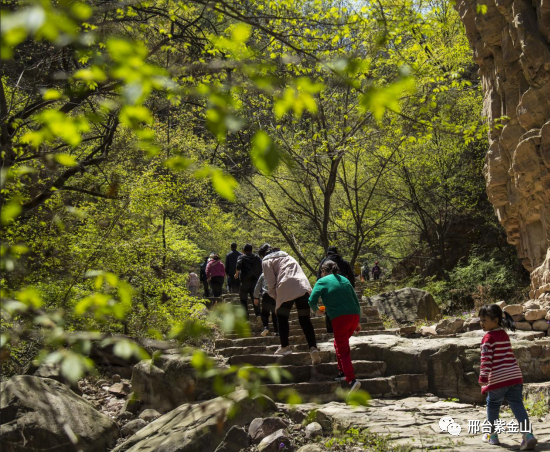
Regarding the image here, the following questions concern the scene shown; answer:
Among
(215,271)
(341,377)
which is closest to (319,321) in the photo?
(341,377)

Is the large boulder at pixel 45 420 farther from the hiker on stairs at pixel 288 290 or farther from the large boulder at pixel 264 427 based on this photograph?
the hiker on stairs at pixel 288 290

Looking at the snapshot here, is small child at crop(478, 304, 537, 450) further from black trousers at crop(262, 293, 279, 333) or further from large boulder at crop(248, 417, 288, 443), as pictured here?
black trousers at crop(262, 293, 279, 333)

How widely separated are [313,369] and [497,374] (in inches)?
133

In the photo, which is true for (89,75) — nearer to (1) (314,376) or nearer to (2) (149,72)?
(2) (149,72)

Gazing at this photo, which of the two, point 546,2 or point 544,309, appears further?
point 546,2

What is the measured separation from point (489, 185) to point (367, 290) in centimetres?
760

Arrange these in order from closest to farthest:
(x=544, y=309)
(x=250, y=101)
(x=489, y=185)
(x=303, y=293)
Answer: (x=303, y=293), (x=544, y=309), (x=489, y=185), (x=250, y=101)

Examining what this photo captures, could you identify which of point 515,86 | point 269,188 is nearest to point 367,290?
point 269,188

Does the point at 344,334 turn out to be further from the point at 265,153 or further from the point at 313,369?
the point at 265,153

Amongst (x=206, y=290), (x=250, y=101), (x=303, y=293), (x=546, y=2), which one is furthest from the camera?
(x=206, y=290)

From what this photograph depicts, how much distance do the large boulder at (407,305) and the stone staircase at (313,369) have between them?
12.2 ft

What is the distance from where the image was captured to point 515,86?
1223 cm

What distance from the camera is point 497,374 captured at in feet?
18.3

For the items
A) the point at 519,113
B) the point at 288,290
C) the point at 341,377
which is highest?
the point at 519,113
